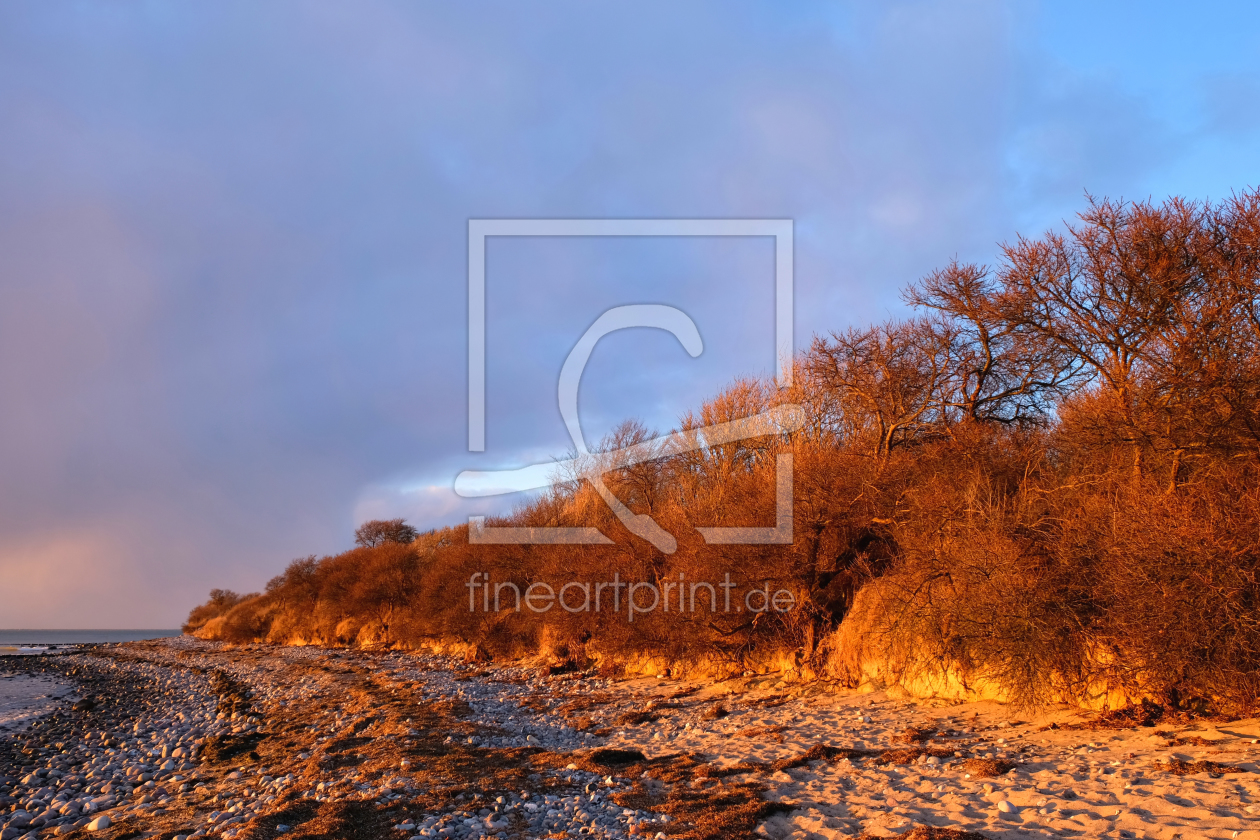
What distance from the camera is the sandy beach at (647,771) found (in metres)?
7.58

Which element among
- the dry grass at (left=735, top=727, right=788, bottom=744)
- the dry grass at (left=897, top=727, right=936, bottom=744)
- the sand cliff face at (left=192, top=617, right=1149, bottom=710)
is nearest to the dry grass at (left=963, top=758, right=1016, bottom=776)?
the dry grass at (left=897, top=727, right=936, bottom=744)

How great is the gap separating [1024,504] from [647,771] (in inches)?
335

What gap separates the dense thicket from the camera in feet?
34.4

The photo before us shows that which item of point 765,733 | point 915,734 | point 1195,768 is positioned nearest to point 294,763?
point 765,733

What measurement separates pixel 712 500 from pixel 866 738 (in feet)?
34.4

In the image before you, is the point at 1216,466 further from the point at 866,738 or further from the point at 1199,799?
the point at 866,738

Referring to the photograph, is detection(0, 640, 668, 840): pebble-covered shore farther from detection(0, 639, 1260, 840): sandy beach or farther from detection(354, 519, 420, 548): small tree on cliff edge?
detection(354, 519, 420, 548): small tree on cliff edge

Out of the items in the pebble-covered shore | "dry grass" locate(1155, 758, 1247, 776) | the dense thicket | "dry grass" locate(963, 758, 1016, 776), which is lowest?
the pebble-covered shore

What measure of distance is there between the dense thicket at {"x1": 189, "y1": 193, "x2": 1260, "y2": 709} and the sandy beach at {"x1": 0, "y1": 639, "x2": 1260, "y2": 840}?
4.01 ft

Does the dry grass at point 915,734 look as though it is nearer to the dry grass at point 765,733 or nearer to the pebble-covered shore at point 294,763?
the dry grass at point 765,733

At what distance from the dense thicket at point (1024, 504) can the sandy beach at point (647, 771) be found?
1222mm

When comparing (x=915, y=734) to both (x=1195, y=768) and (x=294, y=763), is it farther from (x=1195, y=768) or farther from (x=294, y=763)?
(x=294, y=763)

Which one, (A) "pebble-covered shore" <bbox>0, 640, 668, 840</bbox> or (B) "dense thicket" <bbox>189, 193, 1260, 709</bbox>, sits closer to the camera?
(A) "pebble-covered shore" <bbox>0, 640, 668, 840</bbox>

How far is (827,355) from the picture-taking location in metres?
21.3
